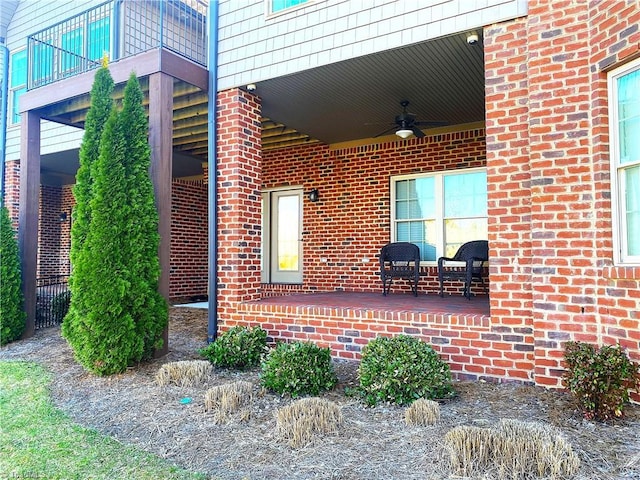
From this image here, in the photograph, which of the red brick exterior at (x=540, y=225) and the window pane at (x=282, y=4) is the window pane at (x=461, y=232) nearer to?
the red brick exterior at (x=540, y=225)

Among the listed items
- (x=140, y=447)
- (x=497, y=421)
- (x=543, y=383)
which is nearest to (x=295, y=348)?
(x=140, y=447)

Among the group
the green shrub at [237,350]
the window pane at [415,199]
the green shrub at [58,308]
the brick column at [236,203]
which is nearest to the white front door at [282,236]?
the window pane at [415,199]

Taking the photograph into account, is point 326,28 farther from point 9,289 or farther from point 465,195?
point 9,289

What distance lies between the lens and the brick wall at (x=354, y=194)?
6.84 meters

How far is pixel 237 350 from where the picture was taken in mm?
4461

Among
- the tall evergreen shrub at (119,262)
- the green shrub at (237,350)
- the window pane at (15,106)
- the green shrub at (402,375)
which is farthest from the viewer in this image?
the window pane at (15,106)

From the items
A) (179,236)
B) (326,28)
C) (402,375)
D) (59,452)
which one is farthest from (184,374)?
(179,236)

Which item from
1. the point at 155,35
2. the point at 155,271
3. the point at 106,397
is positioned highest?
the point at 155,35

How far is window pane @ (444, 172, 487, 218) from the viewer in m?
6.54

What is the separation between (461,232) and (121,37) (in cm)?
615

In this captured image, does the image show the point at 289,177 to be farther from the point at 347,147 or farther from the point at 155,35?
the point at 155,35

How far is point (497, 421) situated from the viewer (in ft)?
→ 9.77

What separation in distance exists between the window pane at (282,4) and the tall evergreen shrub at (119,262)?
1.80m

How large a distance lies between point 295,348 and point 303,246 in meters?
4.47
